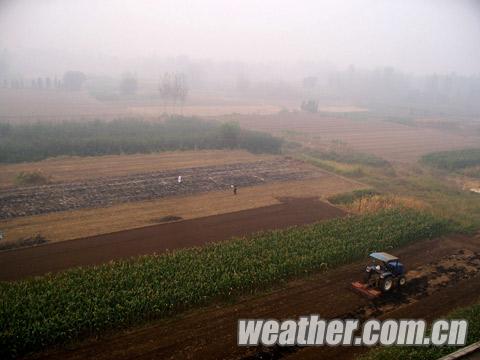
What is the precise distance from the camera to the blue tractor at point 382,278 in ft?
63.0

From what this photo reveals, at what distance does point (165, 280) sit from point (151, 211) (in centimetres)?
1166

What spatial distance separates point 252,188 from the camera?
120 ft

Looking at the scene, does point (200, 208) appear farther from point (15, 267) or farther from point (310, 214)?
point (15, 267)

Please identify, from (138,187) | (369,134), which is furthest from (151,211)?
(369,134)

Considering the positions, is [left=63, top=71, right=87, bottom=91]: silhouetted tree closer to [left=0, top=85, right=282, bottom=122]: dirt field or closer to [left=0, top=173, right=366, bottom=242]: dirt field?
[left=0, top=85, right=282, bottom=122]: dirt field

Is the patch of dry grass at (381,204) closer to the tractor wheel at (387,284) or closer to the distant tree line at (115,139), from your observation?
the tractor wheel at (387,284)

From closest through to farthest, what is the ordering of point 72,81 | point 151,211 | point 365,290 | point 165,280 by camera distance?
1. point 165,280
2. point 365,290
3. point 151,211
4. point 72,81

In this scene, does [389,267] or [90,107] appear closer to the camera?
[389,267]

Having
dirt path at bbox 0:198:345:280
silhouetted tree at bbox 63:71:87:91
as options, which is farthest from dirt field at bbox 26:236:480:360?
silhouetted tree at bbox 63:71:87:91

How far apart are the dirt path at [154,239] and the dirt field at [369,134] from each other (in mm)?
30047

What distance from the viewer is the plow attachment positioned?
18948mm

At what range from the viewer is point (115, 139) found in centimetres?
4909

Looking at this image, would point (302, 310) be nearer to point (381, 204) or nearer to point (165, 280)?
point (165, 280)

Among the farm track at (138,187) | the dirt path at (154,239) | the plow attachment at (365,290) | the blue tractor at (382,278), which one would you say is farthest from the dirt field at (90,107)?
the blue tractor at (382,278)
